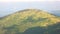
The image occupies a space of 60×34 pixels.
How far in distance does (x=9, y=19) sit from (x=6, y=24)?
0.38 feet

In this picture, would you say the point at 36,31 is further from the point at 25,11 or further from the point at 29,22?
the point at 25,11

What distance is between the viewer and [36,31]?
2236 mm

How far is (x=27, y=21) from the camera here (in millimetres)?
2258

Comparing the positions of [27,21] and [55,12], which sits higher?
[55,12]

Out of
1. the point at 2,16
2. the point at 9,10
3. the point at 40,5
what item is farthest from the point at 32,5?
the point at 2,16

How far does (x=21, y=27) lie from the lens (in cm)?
223

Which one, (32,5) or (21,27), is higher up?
(32,5)

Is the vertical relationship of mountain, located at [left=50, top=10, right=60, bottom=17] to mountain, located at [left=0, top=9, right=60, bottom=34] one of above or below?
above

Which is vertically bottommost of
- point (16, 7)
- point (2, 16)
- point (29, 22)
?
point (29, 22)

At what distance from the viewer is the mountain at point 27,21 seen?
7.30 feet

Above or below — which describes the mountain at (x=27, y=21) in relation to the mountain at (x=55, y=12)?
below

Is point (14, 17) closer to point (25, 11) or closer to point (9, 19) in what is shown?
point (9, 19)

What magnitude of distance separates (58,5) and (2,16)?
1.15m

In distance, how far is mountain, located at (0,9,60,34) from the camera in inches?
87.7
